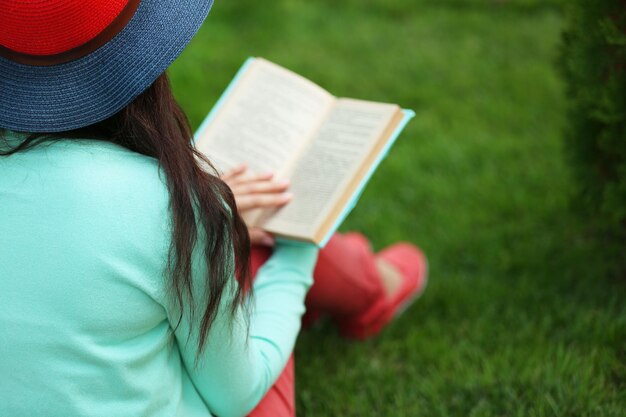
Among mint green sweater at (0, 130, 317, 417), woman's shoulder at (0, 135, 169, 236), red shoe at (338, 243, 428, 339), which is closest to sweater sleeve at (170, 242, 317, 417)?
mint green sweater at (0, 130, 317, 417)

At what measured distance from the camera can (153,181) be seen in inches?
46.6

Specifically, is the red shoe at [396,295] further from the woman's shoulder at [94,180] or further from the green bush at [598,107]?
the woman's shoulder at [94,180]

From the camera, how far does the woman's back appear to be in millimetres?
1165

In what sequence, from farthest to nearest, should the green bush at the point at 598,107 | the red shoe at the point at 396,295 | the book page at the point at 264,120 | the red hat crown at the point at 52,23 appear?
the red shoe at the point at 396,295
the green bush at the point at 598,107
the book page at the point at 264,120
the red hat crown at the point at 52,23

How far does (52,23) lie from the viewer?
3.66 feet

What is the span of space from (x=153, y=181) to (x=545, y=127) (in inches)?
103

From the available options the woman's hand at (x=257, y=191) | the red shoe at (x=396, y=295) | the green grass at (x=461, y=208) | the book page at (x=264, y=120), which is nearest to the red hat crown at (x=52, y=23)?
the woman's hand at (x=257, y=191)

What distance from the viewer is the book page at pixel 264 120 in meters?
1.86

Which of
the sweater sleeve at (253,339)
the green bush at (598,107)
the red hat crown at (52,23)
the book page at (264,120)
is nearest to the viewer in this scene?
the red hat crown at (52,23)

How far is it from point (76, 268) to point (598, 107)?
151 cm

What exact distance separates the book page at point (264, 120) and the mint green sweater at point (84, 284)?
2.09 ft

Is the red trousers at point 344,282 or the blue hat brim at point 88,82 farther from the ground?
the blue hat brim at point 88,82

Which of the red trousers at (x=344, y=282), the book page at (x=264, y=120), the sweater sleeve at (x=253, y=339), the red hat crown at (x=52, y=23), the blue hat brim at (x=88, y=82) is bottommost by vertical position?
the red trousers at (x=344, y=282)

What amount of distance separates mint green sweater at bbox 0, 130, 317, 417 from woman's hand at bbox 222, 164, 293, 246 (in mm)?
439
